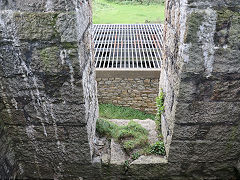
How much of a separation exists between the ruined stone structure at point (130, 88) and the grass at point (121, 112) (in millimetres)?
125

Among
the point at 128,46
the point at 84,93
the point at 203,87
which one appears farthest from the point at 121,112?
the point at 203,87

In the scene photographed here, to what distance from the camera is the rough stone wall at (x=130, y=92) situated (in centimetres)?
531

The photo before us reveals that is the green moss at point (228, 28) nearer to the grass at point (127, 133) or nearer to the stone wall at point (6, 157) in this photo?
the grass at point (127, 133)

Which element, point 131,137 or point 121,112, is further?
point 121,112

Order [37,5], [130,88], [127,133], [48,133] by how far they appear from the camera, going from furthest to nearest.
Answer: [130,88] → [127,133] → [48,133] → [37,5]

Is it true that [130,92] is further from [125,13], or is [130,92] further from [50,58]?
[125,13]

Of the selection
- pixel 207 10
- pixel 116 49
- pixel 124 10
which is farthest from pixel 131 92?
pixel 124 10

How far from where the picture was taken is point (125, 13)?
10703mm

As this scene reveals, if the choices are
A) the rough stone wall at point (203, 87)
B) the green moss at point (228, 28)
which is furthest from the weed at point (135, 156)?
the green moss at point (228, 28)

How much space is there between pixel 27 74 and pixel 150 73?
3815 millimetres

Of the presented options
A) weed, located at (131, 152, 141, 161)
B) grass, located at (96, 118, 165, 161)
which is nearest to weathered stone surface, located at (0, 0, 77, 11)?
grass, located at (96, 118, 165, 161)

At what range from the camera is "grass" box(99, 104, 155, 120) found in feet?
17.7

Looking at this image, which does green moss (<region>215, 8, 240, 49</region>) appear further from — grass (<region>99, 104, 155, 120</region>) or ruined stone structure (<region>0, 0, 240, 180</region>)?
grass (<region>99, 104, 155, 120</region>)

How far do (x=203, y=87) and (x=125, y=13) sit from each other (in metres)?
10.0
